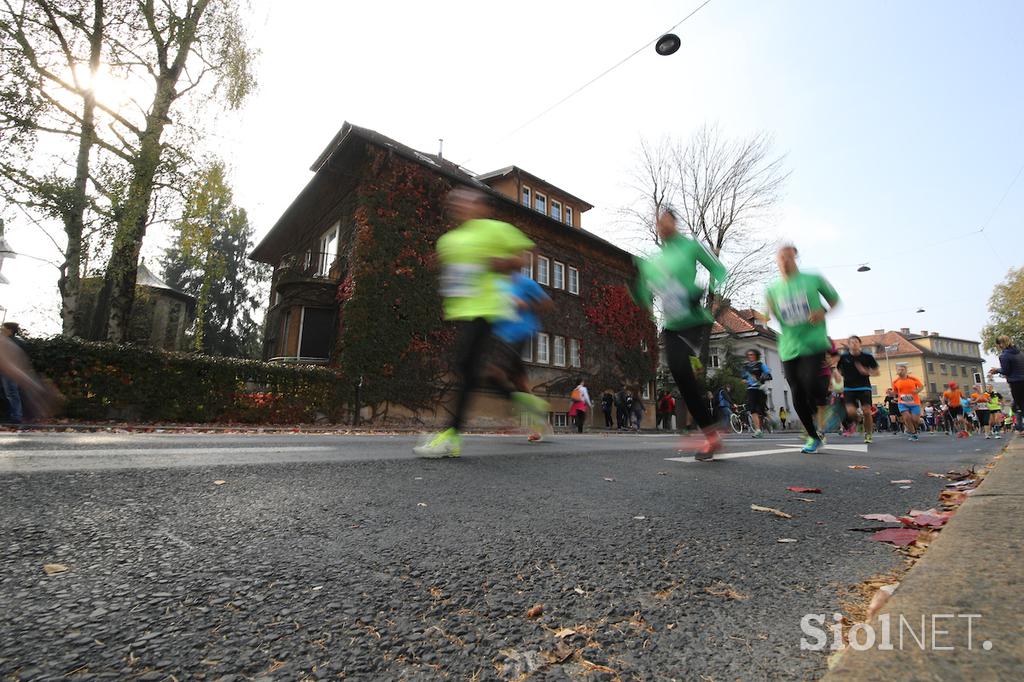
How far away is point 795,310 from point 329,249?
18.4 meters

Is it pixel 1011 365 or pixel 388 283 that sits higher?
pixel 388 283

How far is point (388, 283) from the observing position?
17.2 metres

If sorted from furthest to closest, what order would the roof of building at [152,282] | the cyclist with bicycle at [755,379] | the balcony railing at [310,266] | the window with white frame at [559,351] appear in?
the roof of building at [152,282], the window with white frame at [559,351], the balcony railing at [310,266], the cyclist with bicycle at [755,379]

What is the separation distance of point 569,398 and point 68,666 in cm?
2238

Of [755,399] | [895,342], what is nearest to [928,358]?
[895,342]

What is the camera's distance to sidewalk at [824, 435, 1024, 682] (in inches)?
34.1

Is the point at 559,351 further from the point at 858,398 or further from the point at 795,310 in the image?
the point at 795,310

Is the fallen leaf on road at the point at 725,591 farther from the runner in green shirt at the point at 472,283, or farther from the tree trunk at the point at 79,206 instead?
the tree trunk at the point at 79,206

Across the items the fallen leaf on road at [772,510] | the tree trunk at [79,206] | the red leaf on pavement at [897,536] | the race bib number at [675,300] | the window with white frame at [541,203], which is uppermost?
the window with white frame at [541,203]

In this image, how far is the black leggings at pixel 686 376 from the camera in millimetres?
4637

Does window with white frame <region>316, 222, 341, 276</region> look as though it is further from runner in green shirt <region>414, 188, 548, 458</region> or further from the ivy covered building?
runner in green shirt <region>414, 188, 548, 458</region>

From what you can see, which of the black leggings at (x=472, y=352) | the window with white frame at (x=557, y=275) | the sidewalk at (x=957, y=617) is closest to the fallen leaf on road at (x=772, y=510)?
the sidewalk at (x=957, y=617)

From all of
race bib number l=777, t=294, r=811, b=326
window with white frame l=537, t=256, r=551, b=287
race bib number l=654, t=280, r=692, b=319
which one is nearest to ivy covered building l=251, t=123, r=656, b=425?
window with white frame l=537, t=256, r=551, b=287

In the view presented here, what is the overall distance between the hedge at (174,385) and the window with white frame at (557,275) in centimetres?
1207
